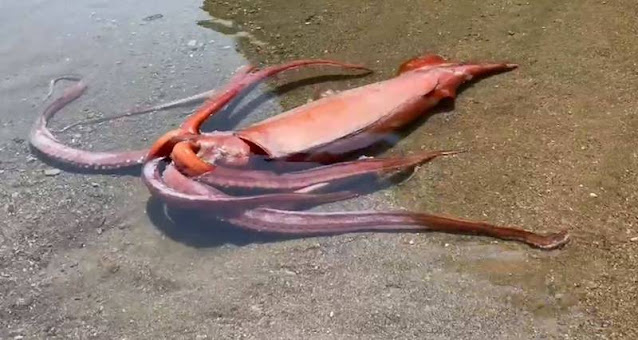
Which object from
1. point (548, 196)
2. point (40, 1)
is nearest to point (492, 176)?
point (548, 196)

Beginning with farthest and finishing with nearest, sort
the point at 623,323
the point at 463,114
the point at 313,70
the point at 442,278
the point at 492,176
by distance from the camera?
1. the point at 313,70
2. the point at 463,114
3. the point at 492,176
4. the point at 442,278
5. the point at 623,323

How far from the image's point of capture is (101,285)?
297cm

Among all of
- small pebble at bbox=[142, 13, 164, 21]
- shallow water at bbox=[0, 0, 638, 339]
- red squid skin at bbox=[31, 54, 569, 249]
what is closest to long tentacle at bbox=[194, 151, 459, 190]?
red squid skin at bbox=[31, 54, 569, 249]

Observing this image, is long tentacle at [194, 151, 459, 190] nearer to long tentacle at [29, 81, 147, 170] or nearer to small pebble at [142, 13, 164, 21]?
long tentacle at [29, 81, 147, 170]

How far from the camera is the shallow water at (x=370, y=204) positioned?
2709 mm

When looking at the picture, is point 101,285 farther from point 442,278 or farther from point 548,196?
point 548,196

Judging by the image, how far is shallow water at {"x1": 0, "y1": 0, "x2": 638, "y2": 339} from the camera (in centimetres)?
271

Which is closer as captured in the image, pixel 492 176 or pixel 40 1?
pixel 492 176

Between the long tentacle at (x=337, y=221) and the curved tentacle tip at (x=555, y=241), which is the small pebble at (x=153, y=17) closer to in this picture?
the long tentacle at (x=337, y=221)

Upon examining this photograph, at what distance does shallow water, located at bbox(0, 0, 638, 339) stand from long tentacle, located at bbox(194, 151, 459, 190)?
0.13 metres

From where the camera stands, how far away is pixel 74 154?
11.8 feet

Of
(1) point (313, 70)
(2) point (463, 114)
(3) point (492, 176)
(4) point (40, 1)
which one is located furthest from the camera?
(4) point (40, 1)

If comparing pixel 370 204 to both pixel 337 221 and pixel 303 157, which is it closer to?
pixel 337 221

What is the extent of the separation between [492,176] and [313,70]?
4.22 ft
